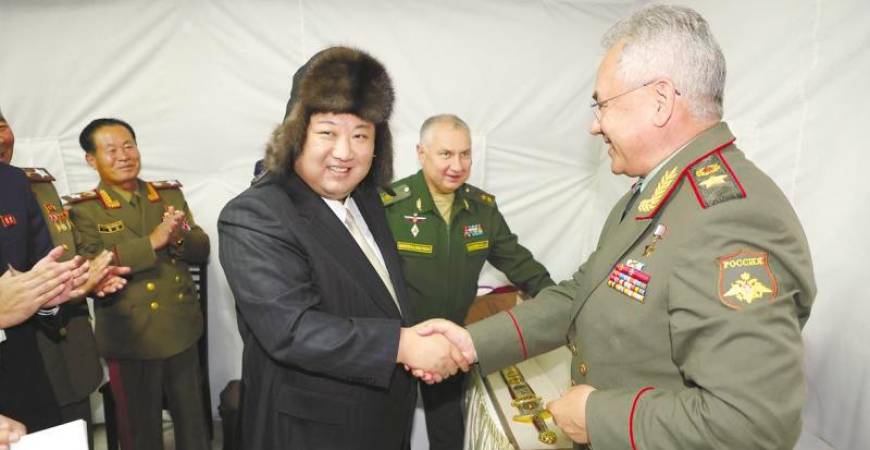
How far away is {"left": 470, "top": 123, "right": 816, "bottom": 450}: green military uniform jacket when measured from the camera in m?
0.98

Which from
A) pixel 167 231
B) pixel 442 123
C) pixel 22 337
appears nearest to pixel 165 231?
pixel 167 231

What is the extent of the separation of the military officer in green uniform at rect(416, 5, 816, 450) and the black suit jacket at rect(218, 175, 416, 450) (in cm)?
63

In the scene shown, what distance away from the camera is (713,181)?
3.77 feet

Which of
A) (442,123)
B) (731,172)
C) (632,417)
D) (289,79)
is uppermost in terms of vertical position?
(289,79)

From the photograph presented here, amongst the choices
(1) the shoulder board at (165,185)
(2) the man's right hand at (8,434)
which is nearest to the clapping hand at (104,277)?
(1) the shoulder board at (165,185)

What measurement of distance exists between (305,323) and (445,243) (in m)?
1.56

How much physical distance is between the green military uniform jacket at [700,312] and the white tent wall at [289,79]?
1407mm

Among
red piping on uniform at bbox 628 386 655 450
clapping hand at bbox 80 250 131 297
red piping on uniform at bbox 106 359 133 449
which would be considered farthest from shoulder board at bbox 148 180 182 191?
red piping on uniform at bbox 628 386 655 450

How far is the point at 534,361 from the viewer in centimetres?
263

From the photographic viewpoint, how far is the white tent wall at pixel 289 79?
3.06m

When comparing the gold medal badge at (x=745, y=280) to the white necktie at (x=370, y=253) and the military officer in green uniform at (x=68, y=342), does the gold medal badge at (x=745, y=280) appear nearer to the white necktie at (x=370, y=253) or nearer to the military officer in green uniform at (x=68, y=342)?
the white necktie at (x=370, y=253)

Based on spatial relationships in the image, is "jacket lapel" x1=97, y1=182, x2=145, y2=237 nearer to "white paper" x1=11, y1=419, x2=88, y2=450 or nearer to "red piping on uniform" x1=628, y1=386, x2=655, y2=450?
"white paper" x1=11, y1=419, x2=88, y2=450

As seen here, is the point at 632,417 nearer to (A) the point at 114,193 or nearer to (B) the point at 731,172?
(B) the point at 731,172

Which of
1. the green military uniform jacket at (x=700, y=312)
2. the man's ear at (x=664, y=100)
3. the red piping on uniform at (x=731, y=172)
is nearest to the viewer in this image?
the green military uniform jacket at (x=700, y=312)
